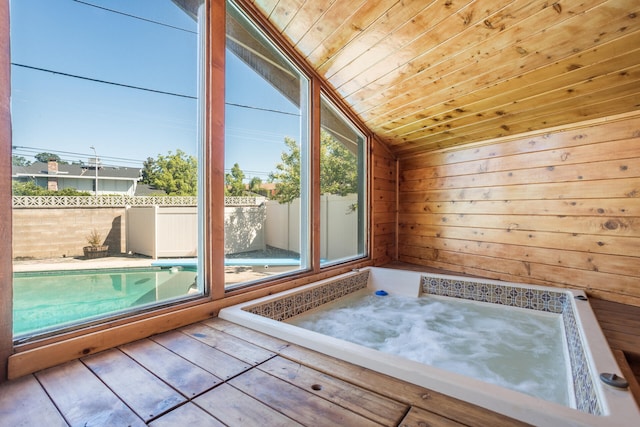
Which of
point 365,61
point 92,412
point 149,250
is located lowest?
point 92,412

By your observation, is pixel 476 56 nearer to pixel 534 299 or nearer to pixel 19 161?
pixel 534 299

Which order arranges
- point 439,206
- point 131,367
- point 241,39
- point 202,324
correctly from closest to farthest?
point 131,367
point 202,324
point 241,39
point 439,206

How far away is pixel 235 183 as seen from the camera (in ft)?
7.26

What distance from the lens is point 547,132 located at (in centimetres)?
275

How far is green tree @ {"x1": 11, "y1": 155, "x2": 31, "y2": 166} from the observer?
1339mm

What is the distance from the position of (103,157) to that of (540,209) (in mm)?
3444

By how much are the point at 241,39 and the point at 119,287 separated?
190cm

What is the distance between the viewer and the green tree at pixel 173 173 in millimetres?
1848

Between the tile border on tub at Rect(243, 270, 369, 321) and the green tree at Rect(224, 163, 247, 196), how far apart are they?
816 mm

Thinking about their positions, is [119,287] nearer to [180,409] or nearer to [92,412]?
[92,412]

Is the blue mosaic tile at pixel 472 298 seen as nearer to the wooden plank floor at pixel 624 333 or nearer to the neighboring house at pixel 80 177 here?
the wooden plank floor at pixel 624 333

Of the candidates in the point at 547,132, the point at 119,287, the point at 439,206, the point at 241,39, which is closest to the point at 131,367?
the point at 119,287

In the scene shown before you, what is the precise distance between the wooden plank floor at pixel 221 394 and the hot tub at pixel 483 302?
0.05 m

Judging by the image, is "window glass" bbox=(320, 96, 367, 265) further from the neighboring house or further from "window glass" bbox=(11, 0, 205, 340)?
the neighboring house
